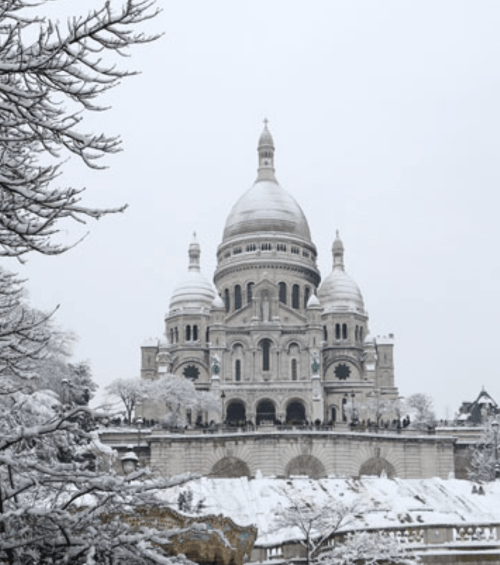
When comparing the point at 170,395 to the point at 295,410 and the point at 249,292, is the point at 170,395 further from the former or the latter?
the point at 249,292

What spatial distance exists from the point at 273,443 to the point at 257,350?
95.7 feet

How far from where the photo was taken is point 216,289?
97000mm

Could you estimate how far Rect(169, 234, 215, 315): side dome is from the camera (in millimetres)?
94312

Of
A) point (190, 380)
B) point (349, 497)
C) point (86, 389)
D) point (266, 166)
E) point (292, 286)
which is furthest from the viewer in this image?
point (266, 166)

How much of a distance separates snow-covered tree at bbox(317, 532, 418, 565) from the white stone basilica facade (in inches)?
2182

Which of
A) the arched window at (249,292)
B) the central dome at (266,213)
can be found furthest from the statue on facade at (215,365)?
the central dome at (266,213)

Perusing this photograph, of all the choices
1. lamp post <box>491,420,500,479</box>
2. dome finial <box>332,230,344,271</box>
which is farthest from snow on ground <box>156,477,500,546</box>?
dome finial <box>332,230,344,271</box>

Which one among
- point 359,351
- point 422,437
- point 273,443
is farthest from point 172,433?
point 359,351

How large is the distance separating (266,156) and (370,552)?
282 feet

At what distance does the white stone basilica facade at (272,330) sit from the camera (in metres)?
83.6

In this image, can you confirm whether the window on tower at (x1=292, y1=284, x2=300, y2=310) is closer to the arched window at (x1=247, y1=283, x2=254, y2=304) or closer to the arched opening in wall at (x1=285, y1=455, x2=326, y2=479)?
the arched window at (x1=247, y1=283, x2=254, y2=304)

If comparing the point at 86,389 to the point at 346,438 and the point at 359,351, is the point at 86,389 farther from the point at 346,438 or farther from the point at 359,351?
the point at 359,351

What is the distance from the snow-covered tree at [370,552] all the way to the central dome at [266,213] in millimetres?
73200

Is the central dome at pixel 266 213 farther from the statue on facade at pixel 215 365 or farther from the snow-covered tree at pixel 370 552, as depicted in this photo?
the snow-covered tree at pixel 370 552
